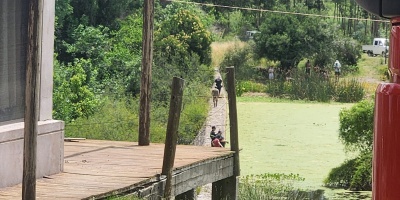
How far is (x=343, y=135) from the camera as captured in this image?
1540cm


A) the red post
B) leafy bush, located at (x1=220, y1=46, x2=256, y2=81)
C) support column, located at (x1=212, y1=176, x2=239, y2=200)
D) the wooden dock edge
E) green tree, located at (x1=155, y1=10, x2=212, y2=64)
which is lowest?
support column, located at (x1=212, y1=176, x2=239, y2=200)

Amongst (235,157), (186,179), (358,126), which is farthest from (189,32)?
(186,179)

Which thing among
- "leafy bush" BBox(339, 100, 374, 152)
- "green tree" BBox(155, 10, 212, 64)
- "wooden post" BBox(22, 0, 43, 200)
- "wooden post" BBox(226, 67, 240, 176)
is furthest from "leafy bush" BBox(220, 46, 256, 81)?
"wooden post" BBox(22, 0, 43, 200)

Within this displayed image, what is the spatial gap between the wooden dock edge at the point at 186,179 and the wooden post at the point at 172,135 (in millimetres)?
72

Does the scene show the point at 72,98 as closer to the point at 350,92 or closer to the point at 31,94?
the point at 350,92

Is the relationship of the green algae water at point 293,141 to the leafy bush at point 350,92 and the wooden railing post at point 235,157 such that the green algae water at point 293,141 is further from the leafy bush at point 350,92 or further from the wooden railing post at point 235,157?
the wooden railing post at point 235,157

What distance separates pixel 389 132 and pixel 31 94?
14.9 feet

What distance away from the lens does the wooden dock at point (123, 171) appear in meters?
6.06

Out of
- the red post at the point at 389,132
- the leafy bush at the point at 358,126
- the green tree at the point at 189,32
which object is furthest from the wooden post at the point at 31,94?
the green tree at the point at 189,32

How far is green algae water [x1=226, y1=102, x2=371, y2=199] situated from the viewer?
1630 cm

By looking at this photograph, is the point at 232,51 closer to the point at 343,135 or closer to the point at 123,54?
the point at 123,54

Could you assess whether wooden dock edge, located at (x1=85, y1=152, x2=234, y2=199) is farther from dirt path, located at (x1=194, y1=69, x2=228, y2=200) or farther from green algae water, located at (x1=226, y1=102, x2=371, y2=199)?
green algae water, located at (x1=226, y1=102, x2=371, y2=199)

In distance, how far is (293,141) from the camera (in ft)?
63.5

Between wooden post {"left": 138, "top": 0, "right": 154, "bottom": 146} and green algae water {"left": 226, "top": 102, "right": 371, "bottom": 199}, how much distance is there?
5279 millimetres
